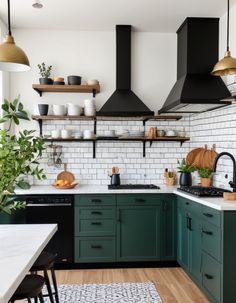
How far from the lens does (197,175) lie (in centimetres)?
486

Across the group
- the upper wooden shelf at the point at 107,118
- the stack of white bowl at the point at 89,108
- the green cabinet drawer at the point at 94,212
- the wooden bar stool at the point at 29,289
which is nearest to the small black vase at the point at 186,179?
the upper wooden shelf at the point at 107,118

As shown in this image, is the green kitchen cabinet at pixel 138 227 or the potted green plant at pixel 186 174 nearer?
the green kitchen cabinet at pixel 138 227

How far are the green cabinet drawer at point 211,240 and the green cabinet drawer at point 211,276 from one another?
68 mm

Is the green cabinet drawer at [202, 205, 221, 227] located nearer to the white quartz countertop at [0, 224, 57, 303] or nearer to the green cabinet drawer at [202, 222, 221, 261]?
the green cabinet drawer at [202, 222, 221, 261]

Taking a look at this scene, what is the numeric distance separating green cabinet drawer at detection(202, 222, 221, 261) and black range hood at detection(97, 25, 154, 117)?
182 centimetres

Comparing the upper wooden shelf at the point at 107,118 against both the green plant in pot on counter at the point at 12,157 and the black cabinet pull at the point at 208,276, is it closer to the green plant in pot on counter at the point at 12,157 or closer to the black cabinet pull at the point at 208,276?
the black cabinet pull at the point at 208,276

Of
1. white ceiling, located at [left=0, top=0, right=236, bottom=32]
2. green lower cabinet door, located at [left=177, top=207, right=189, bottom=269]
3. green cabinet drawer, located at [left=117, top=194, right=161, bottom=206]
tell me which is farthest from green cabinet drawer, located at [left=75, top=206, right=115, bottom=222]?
white ceiling, located at [left=0, top=0, right=236, bottom=32]

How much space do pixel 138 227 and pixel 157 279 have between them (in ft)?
2.17

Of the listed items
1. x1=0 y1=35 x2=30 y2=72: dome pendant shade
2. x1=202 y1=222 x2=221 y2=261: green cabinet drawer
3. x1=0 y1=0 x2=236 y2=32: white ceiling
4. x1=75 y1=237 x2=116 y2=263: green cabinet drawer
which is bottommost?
x1=75 y1=237 x2=116 y2=263: green cabinet drawer

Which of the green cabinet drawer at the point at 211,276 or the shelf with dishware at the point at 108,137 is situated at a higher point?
the shelf with dishware at the point at 108,137

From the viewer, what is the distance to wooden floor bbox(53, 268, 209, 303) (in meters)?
3.42

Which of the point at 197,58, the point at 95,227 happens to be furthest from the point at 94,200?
the point at 197,58

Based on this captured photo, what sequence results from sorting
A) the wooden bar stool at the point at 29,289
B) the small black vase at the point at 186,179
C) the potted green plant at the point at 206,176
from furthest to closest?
1. the small black vase at the point at 186,179
2. the potted green plant at the point at 206,176
3. the wooden bar stool at the point at 29,289

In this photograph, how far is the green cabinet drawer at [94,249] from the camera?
4195 mm
